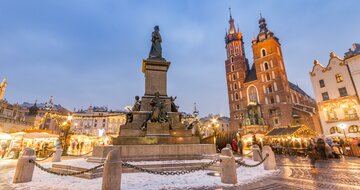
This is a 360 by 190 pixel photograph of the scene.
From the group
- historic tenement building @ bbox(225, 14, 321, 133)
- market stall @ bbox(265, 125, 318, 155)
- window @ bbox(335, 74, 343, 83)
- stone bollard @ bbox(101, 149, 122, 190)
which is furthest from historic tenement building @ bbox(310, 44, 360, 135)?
stone bollard @ bbox(101, 149, 122, 190)

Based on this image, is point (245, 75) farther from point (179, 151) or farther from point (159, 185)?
point (159, 185)

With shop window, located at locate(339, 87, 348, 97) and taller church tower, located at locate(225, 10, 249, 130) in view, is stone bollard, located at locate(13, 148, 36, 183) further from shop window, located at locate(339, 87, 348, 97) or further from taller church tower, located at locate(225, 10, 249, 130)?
taller church tower, located at locate(225, 10, 249, 130)

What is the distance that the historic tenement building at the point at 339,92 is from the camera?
28.6 meters

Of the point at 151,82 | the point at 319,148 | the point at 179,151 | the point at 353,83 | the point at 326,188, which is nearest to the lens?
the point at 326,188

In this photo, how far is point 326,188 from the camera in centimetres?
517

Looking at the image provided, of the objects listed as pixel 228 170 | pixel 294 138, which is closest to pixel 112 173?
pixel 228 170

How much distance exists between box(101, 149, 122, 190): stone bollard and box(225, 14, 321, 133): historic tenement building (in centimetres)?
4430

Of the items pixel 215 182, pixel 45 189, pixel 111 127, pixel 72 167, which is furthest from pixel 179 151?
pixel 111 127

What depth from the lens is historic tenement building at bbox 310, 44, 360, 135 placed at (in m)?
28.6

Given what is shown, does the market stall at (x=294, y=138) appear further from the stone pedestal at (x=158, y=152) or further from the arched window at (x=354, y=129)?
the stone pedestal at (x=158, y=152)

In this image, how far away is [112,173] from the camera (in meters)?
5.03

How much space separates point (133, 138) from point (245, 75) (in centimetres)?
6112

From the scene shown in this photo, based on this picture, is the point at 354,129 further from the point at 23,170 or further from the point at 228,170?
the point at 23,170

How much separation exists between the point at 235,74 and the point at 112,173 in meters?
65.0
